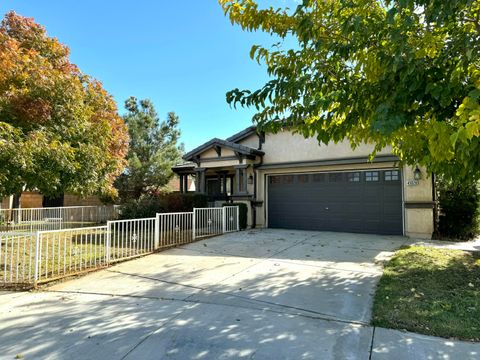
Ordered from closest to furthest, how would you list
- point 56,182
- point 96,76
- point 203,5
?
point 56,182 < point 203,5 < point 96,76

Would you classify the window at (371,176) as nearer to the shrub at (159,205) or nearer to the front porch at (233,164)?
the front porch at (233,164)

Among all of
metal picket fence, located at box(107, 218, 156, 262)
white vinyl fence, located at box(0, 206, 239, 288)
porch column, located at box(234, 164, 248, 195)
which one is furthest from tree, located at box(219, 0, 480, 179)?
porch column, located at box(234, 164, 248, 195)

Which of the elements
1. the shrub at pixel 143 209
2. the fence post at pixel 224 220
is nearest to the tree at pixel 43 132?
the shrub at pixel 143 209

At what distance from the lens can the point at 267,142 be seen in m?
13.9

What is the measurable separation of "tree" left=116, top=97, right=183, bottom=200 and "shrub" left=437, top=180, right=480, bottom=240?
15.2 meters

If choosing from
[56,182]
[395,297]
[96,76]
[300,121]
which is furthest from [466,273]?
[96,76]

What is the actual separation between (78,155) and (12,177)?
152cm

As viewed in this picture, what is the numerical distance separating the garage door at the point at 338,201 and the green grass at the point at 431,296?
13.4 ft

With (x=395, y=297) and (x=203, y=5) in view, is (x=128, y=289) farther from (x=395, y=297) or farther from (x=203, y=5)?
(x=203, y=5)

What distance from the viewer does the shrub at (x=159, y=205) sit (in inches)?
483

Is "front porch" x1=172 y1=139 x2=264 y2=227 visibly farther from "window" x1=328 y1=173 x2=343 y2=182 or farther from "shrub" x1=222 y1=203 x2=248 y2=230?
"window" x1=328 y1=173 x2=343 y2=182

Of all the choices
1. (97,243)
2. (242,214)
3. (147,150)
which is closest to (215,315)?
(97,243)

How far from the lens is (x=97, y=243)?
9781mm

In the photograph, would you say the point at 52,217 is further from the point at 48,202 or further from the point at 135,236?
the point at 135,236
